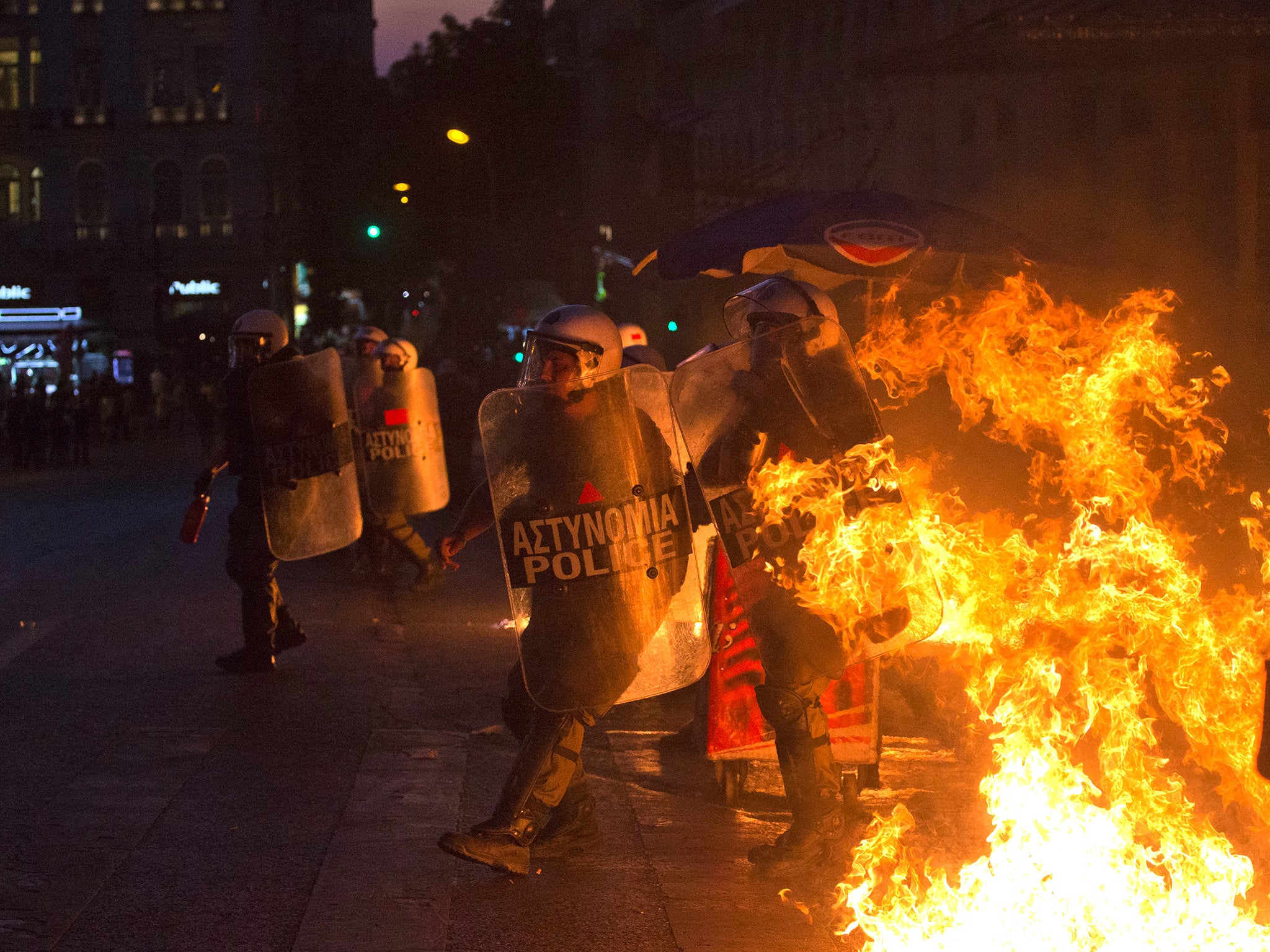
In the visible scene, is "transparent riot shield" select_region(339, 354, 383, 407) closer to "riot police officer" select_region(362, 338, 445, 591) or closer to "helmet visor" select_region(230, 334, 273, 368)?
"riot police officer" select_region(362, 338, 445, 591)

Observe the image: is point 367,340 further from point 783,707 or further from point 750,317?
point 783,707

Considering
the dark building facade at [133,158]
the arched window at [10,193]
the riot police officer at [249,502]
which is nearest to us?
the riot police officer at [249,502]

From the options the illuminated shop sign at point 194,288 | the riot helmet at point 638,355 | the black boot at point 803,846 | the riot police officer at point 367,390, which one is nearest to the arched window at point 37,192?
the illuminated shop sign at point 194,288

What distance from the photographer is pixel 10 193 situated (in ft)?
215

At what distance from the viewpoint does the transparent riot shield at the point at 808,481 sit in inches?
201

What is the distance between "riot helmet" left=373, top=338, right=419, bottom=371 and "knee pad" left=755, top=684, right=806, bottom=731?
6987 millimetres

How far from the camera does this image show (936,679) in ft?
24.2

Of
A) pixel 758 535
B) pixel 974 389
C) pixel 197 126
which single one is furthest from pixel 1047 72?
pixel 197 126

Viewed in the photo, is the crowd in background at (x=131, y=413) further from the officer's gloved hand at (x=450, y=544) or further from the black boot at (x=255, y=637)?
the officer's gloved hand at (x=450, y=544)

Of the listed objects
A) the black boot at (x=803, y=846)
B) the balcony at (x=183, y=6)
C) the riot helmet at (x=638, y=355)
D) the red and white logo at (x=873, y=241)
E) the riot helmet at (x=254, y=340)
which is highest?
the balcony at (x=183, y=6)

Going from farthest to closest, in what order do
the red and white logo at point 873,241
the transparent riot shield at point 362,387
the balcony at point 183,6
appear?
the balcony at point 183,6 < the transparent riot shield at point 362,387 < the red and white logo at point 873,241

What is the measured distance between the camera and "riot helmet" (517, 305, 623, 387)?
507 cm

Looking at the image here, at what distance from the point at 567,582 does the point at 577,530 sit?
17cm

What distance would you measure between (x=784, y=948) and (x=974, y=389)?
233 centimetres
